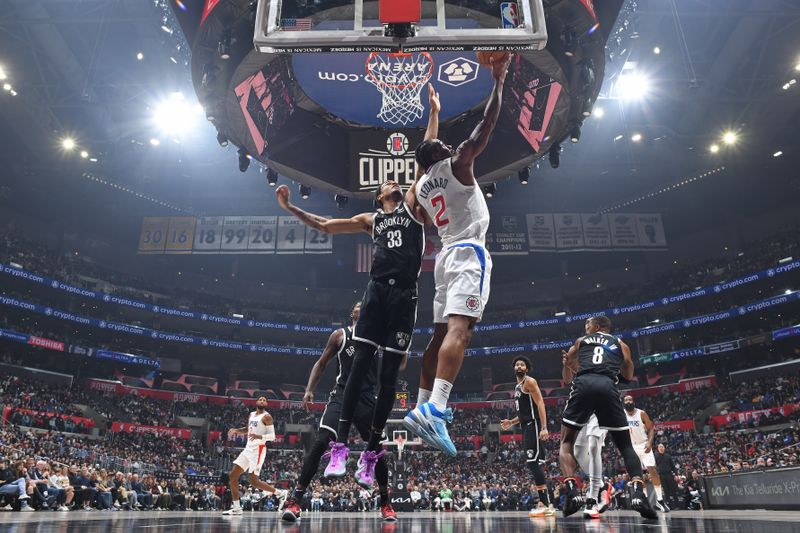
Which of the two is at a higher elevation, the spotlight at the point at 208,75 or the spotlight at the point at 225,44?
the spotlight at the point at 225,44

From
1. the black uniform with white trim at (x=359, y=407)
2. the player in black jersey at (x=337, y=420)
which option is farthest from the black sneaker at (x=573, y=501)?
the black uniform with white trim at (x=359, y=407)

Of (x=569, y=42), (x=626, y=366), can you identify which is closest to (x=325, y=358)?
(x=626, y=366)

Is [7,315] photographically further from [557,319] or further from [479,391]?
[557,319]

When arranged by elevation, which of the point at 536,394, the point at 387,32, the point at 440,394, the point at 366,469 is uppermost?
the point at 387,32

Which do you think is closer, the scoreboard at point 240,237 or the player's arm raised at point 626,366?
the player's arm raised at point 626,366

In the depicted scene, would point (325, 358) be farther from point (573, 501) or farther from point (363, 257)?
point (363, 257)

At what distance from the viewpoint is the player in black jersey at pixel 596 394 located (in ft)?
16.7

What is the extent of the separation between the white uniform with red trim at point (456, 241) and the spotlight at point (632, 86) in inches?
807

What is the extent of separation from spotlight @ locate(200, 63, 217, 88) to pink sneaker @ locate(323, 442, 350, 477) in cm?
581

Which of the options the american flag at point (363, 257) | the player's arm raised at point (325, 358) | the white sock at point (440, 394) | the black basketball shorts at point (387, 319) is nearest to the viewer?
the white sock at point (440, 394)

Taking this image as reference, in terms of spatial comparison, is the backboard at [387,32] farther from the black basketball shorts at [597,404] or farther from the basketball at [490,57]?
the black basketball shorts at [597,404]

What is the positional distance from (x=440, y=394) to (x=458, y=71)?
20.3 ft

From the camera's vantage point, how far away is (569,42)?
23.6 ft

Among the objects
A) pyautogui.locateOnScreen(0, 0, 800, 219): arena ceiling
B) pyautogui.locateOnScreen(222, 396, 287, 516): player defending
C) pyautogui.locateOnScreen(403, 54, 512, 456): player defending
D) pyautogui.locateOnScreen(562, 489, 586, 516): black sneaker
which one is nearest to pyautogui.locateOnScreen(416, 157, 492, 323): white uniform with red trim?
pyautogui.locateOnScreen(403, 54, 512, 456): player defending
